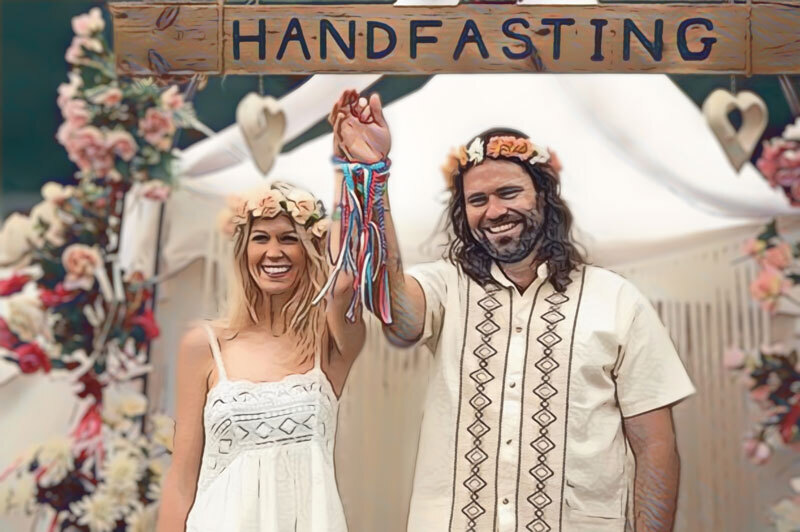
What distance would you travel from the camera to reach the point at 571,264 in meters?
3.62

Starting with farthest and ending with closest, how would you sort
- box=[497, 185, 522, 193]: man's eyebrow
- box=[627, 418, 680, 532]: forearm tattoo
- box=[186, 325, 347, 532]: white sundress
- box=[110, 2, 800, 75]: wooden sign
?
box=[110, 2, 800, 75]: wooden sign
box=[497, 185, 522, 193]: man's eyebrow
box=[627, 418, 680, 532]: forearm tattoo
box=[186, 325, 347, 532]: white sundress

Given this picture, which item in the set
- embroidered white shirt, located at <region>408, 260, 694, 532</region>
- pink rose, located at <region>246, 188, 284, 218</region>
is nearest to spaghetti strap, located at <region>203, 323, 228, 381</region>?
pink rose, located at <region>246, 188, 284, 218</region>

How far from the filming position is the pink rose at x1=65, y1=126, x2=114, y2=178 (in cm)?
412

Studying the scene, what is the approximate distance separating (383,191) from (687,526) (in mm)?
1589

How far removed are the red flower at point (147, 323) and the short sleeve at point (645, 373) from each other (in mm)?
1591

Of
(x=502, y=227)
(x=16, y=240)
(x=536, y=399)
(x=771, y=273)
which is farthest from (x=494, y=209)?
(x=16, y=240)

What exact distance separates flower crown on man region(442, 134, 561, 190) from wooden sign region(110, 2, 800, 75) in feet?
0.86

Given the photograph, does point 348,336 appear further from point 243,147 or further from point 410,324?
point 243,147

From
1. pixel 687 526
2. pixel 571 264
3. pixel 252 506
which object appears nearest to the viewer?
pixel 252 506

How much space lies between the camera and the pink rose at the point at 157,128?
4137mm

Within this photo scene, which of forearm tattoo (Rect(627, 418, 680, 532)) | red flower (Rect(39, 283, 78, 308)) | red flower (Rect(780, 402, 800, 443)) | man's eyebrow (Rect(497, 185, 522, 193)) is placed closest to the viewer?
forearm tattoo (Rect(627, 418, 680, 532))

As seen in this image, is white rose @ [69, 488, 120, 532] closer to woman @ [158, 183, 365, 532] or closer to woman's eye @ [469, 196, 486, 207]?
woman @ [158, 183, 365, 532]

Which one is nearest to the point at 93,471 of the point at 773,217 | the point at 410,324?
the point at 410,324

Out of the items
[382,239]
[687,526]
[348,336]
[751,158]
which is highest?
[751,158]
